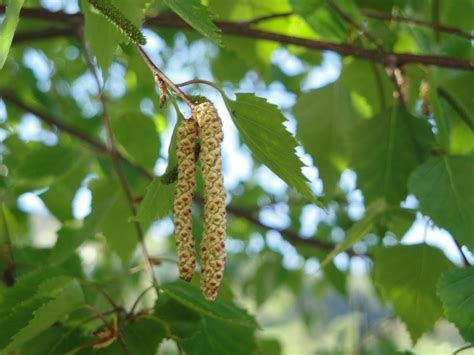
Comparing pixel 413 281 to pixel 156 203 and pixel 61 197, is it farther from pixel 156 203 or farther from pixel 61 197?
pixel 61 197

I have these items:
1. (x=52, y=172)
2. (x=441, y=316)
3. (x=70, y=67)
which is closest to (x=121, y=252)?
(x=52, y=172)

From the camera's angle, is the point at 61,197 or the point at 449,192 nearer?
the point at 449,192

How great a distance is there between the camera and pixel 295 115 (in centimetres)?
146

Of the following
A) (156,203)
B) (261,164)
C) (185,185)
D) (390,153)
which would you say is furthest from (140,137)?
(185,185)

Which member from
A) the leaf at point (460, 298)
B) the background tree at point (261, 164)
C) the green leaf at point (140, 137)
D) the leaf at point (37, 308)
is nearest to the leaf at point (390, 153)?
the background tree at point (261, 164)

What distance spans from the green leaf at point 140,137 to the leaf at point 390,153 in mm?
421

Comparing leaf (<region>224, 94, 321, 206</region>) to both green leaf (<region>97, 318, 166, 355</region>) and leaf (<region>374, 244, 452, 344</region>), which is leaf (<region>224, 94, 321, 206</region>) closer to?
green leaf (<region>97, 318, 166, 355</region>)

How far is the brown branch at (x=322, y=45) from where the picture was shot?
A: 1.15m

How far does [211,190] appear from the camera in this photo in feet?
2.45

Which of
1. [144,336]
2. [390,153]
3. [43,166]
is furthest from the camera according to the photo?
[43,166]

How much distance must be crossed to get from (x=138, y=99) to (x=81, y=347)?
5.87ft

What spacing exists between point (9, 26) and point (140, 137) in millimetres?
768

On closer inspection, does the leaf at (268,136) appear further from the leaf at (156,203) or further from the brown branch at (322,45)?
the brown branch at (322,45)

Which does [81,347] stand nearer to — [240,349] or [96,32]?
[240,349]
